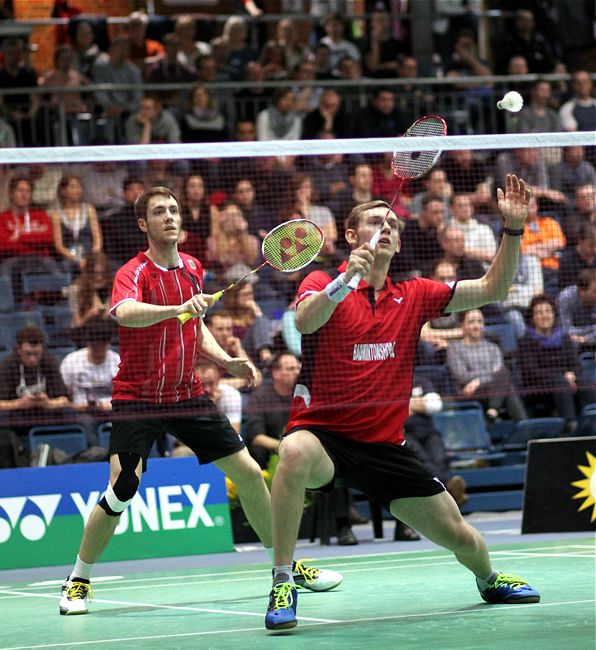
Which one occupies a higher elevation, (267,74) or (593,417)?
(267,74)

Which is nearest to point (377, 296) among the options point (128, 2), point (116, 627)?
point (116, 627)

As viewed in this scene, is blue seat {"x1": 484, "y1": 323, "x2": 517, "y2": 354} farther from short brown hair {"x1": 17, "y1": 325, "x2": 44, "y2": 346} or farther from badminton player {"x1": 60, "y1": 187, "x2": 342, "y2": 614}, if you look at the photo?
badminton player {"x1": 60, "y1": 187, "x2": 342, "y2": 614}

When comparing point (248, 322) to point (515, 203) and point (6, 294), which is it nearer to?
point (6, 294)

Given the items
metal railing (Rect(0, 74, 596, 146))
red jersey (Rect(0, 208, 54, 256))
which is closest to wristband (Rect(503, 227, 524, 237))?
red jersey (Rect(0, 208, 54, 256))

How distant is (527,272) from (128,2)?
803cm

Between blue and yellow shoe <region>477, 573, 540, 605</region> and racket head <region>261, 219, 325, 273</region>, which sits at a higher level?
racket head <region>261, 219, 325, 273</region>

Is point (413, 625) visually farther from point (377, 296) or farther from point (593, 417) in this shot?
point (593, 417)

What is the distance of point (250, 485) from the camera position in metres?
7.57

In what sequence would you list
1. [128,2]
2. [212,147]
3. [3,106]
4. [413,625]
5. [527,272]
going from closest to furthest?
[413,625] < [212,147] < [527,272] < [3,106] < [128,2]

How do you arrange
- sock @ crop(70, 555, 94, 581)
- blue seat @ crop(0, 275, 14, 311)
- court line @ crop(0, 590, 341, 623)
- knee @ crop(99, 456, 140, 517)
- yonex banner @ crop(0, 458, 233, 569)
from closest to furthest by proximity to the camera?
court line @ crop(0, 590, 341, 623), knee @ crop(99, 456, 140, 517), sock @ crop(70, 555, 94, 581), yonex banner @ crop(0, 458, 233, 569), blue seat @ crop(0, 275, 14, 311)

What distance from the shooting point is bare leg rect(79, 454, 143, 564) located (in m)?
7.39

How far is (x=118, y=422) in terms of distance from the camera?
7.49 m

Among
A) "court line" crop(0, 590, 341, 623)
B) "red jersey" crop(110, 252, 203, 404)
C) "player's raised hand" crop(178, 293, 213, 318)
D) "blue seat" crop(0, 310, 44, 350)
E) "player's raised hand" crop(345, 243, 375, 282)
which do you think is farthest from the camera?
"blue seat" crop(0, 310, 44, 350)

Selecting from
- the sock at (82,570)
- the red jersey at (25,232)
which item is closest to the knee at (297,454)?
the sock at (82,570)
